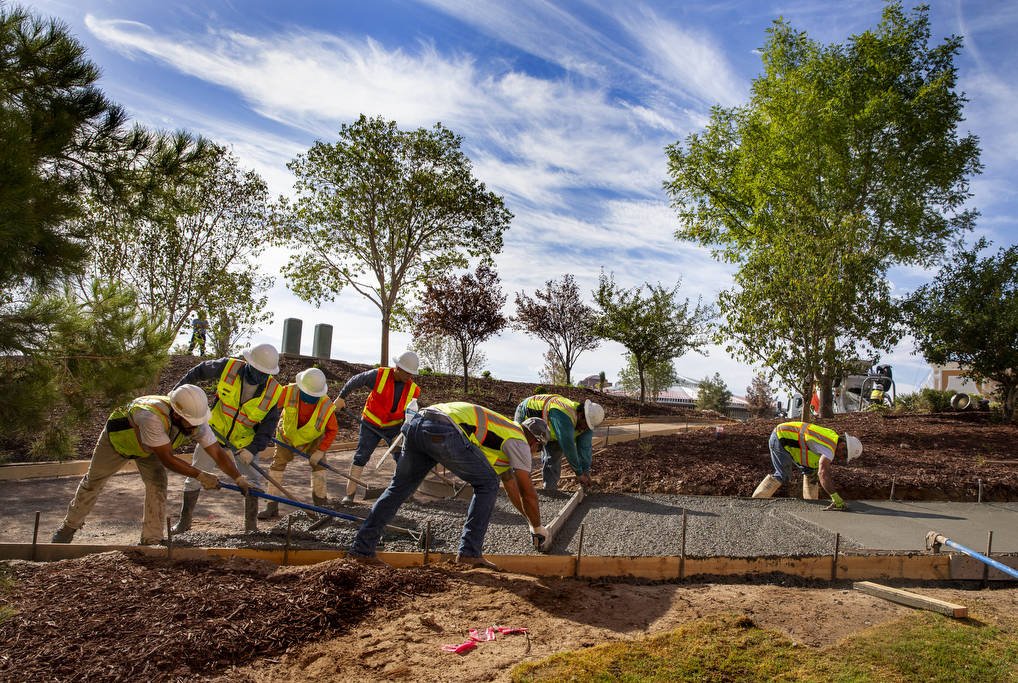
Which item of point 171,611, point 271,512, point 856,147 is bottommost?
point 271,512

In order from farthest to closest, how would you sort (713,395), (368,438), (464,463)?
1. (713,395)
2. (368,438)
3. (464,463)

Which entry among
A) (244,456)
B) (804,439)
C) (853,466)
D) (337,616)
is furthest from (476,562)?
(853,466)

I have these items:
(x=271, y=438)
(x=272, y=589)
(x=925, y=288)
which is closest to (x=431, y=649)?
(x=272, y=589)

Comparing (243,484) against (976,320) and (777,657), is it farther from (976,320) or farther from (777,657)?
(976,320)

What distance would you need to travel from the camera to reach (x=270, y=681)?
2.77 m

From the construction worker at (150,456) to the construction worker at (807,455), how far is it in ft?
17.4

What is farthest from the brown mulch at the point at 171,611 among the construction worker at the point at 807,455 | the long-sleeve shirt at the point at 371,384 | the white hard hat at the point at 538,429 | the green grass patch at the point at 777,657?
the construction worker at the point at 807,455

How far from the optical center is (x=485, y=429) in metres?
4.44

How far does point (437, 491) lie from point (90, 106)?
15.9ft

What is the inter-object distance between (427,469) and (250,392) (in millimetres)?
2385

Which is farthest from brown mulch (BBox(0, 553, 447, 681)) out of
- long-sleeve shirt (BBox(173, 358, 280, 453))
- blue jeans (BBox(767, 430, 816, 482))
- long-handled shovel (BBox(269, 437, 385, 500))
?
blue jeans (BBox(767, 430, 816, 482))

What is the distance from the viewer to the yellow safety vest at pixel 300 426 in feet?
20.9

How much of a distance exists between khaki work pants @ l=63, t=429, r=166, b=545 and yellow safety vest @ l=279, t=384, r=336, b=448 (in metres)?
1.64

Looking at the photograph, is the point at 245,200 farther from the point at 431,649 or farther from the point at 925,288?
the point at 925,288
